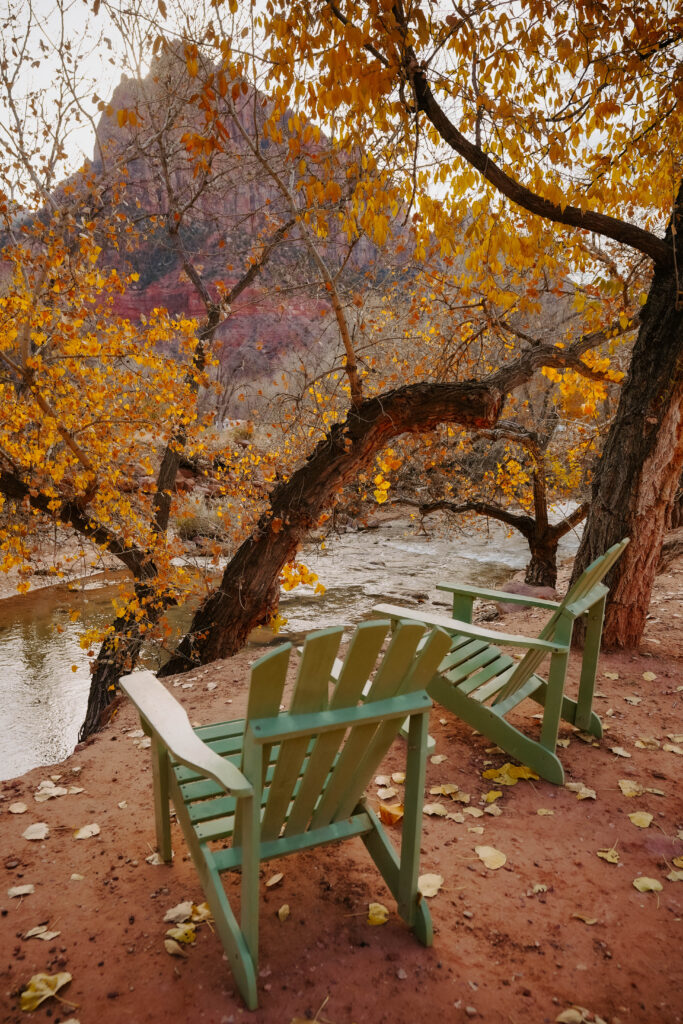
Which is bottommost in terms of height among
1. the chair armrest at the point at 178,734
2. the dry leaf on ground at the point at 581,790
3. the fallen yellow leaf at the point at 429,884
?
the fallen yellow leaf at the point at 429,884

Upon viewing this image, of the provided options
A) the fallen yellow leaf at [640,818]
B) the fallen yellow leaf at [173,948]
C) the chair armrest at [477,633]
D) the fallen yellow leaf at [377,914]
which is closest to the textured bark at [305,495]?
the chair armrest at [477,633]

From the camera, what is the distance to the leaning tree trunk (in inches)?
162

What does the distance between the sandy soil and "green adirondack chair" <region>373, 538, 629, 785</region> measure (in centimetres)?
19

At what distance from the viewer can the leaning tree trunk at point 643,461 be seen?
4.12 meters

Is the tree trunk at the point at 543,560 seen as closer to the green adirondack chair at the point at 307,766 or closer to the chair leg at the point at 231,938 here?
the green adirondack chair at the point at 307,766

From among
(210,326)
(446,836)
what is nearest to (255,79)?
(210,326)

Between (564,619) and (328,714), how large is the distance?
159 cm

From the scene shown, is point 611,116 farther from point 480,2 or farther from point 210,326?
point 210,326

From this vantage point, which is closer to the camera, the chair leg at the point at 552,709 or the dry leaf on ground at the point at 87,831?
the dry leaf on ground at the point at 87,831

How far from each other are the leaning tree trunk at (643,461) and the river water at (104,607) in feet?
14.6

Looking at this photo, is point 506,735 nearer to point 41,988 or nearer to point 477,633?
point 477,633

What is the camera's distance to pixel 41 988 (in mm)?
1701

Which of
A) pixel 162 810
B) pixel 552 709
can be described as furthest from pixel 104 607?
pixel 552 709

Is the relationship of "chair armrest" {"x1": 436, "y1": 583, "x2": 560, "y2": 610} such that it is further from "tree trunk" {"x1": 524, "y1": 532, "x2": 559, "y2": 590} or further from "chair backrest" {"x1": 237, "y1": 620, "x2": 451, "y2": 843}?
"tree trunk" {"x1": 524, "y1": 532, "x2": 559, "y2": 590}
